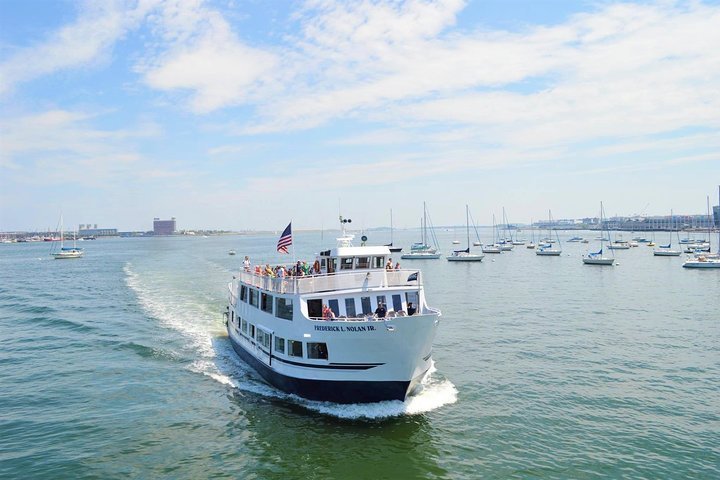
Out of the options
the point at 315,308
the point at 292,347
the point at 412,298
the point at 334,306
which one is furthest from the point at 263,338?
the point at 412,298

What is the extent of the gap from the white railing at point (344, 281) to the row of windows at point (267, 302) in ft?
1.85

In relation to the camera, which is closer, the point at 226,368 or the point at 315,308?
the point at 315,308

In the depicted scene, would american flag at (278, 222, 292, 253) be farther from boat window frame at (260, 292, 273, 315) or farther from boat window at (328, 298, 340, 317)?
boat window at (328, 298, 340, 317)

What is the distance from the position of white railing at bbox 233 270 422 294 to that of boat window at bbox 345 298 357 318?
2.40 feet

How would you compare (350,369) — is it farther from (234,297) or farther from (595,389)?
(234,297)

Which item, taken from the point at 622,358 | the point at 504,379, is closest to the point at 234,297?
the point at 504,379

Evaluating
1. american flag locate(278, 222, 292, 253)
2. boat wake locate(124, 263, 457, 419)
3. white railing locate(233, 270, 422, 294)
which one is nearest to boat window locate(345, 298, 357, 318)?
white railing locate(233, 270, 422, 294)

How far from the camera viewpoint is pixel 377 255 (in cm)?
2730

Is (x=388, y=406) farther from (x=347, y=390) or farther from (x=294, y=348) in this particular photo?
(x=294, y=348)

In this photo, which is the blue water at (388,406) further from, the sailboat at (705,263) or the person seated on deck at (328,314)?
the sailboat at (705,263)

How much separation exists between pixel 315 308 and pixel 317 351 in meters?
2.27

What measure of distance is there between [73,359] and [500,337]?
1119 inches

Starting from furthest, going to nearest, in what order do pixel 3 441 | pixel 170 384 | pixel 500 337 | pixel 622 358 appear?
pixel 500 337
pixel 622 358
pixel 170 384
pixel 3 441

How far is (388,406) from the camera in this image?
72.8 feet
